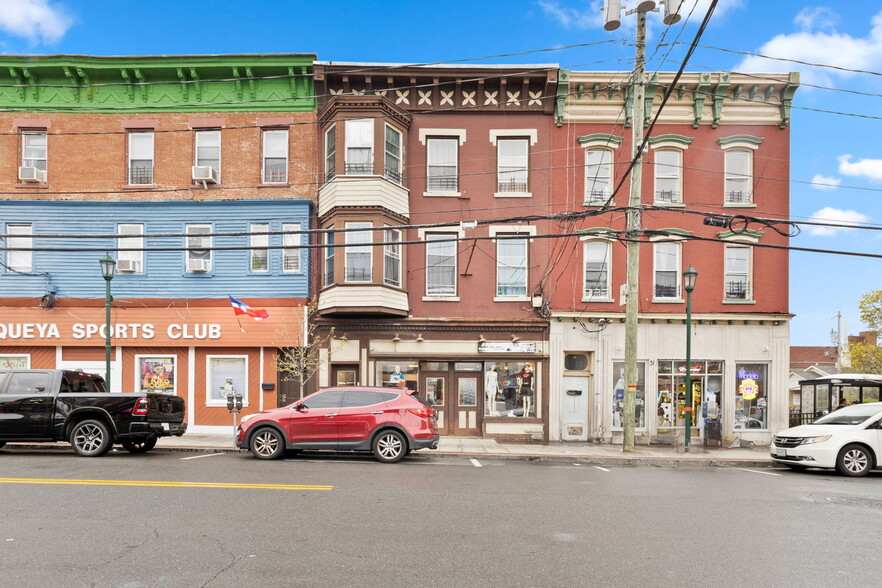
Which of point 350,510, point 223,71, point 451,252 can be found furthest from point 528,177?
point 350,510

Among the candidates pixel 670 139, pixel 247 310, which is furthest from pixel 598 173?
pixel 247 310

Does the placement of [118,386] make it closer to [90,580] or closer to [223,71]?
[223,71]

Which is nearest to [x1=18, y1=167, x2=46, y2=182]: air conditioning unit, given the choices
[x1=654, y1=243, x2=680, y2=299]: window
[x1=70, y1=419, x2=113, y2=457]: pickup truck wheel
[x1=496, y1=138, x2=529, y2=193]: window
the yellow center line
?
[x1=70, y1=419, x2=113, y2=457]: pickup truck wheel

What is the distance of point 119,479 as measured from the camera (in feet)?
33.2

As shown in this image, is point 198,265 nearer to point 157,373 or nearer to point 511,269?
point 157,373

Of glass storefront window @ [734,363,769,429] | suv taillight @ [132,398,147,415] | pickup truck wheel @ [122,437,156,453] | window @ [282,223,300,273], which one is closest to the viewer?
suv taillight @ [132,398,147,415]

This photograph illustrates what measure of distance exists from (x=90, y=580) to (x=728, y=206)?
19458 mm

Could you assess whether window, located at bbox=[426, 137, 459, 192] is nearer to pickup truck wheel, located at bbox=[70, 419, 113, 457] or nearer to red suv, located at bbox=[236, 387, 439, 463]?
red suv, located at bbox=[236, 387, 439, 463]

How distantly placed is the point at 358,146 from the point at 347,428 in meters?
9.40

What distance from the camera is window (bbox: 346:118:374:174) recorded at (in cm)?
1905

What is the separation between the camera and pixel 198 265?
19.8 metres

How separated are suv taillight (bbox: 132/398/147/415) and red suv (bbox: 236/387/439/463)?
198cm

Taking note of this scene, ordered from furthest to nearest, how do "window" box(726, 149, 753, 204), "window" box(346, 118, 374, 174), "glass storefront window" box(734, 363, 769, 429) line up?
"window" box(726, 149, 753, 204) < "glass storefront window" box(734, 363, 769, 429) < "window" box(346, 118, 374, 174)

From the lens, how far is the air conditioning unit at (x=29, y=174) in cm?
1980
